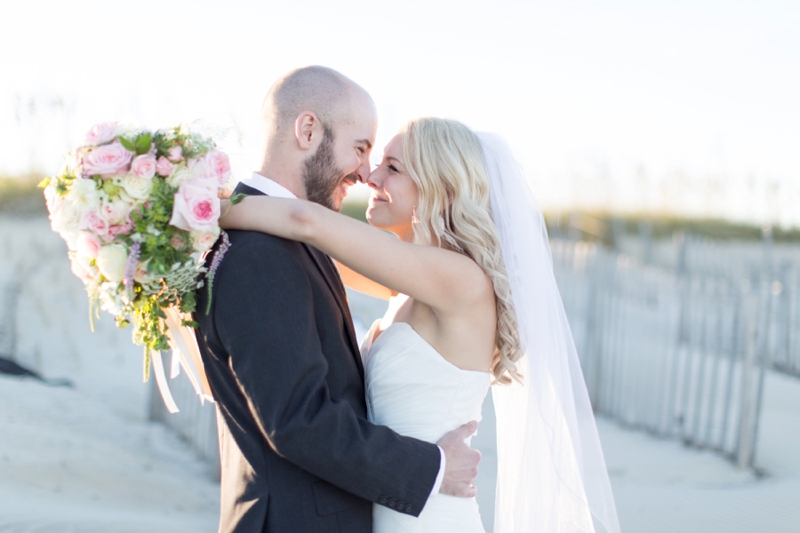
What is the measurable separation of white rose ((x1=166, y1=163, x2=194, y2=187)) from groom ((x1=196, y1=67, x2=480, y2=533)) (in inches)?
10.2

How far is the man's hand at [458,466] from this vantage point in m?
2.54

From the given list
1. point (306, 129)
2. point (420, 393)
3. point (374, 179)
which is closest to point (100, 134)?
point (306, 129)

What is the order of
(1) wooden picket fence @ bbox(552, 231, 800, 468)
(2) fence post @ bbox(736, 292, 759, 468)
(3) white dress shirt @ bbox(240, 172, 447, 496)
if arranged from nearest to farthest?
(3) white dress shirt @ bbox(240, 172, 447, 496)
(2) fence post @ bbox(736, 292, 759, 468)
(1) wooden picket fence @ bbox(552, 231, 800, 468)

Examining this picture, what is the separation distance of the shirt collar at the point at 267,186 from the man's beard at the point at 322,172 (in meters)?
0.14

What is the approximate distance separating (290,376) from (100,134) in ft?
3.41

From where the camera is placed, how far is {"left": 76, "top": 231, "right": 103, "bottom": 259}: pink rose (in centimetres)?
215

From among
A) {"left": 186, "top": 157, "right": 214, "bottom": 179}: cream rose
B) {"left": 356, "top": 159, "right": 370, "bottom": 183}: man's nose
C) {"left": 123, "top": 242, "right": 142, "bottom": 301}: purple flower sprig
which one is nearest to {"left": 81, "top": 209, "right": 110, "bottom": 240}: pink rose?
{"left": 123, "top": 242, "right": 142, "bottom": 301}: purple flower sprig

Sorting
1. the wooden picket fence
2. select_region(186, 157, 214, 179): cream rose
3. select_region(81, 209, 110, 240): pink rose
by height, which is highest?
select_region(186, 157, 214, 179): cream rose

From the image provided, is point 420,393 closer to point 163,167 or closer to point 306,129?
point 306,129

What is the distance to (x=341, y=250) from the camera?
243 cm

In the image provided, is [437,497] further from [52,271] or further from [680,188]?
[680,188]

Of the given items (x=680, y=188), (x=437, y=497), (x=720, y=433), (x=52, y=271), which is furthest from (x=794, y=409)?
(x=680, y=188)

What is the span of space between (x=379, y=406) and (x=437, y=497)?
43 centimetres

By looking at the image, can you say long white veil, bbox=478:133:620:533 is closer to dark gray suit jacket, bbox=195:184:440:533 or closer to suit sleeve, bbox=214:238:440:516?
dark gray suit jacket, bbox=195:184:440:533
